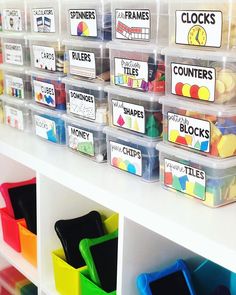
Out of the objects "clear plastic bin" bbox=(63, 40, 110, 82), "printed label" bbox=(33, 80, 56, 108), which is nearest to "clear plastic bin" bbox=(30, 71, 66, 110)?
"printed label" bbox=(33, 80, 56, 108)

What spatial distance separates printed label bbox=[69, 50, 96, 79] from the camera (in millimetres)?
1073

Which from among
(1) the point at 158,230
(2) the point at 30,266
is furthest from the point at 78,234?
(1) the point at 158,230

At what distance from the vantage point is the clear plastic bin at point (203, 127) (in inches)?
32.1

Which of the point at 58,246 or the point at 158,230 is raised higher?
the point at 158,230

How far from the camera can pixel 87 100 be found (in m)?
1.11

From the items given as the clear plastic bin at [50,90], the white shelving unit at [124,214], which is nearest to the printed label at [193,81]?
the white shelving unit at [124,214]

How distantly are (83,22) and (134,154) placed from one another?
342mm

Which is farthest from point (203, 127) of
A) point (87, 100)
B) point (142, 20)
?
point (87, 100)

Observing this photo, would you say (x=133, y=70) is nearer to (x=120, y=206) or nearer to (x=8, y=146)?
(x=120, y=206)

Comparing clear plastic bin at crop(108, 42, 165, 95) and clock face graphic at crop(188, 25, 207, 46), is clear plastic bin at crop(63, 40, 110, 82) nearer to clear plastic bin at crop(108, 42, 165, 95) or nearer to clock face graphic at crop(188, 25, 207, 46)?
clear plastic bin at crop(108, 42, 165, 95)

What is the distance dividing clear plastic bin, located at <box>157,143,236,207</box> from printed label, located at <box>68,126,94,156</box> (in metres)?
0.26

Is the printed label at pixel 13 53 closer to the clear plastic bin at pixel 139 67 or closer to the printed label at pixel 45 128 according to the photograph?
the printed label at pixel 45 128

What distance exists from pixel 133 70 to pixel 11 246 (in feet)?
2.42

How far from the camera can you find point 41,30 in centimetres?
122
